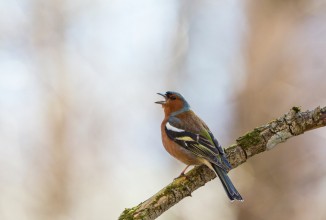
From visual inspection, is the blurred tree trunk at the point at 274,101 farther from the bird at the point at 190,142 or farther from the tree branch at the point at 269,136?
the tree branch at the point at 269,136

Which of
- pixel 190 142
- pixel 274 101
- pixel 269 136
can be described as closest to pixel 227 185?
pixel 269 136

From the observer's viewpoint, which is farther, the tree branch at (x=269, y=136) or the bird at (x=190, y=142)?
the bird at (x=190, y=142)

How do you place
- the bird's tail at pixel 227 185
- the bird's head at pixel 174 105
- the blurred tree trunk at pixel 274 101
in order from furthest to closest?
the blurred tree trunk at pixel 274 101
the bird's head at pixel 174 105
the bird's tail at pixel 227 185

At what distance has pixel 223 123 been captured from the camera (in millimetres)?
9047

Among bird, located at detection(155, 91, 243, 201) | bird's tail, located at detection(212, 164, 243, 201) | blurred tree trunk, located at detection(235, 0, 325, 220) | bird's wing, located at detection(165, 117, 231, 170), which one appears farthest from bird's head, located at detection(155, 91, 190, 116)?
blurred tree trunk, located at detection(235, 0, 325, 220)

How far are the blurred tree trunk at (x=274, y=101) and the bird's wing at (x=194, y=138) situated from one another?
7.79 feet

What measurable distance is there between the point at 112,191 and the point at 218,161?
5819mm

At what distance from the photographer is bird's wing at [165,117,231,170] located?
5.33 m

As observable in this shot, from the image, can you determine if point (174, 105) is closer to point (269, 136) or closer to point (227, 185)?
point (227, 185)

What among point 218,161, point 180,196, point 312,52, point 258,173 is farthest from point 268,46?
point 180,196

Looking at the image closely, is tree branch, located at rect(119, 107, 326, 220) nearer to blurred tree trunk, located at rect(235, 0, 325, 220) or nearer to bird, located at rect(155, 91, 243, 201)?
bird, located at rect(155, 91, 243, 201)

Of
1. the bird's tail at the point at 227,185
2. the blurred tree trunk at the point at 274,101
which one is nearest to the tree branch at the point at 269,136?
the bird's tail at the point at 227,185

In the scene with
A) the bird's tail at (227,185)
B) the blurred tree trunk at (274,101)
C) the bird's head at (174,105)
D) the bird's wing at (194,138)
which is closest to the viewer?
→ the bird's tail at (227,185)

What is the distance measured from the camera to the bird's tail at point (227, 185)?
5125mm
